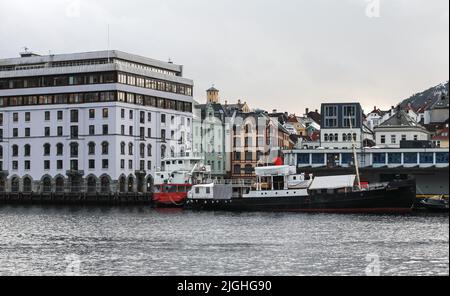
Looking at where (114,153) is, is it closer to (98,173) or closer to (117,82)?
(98,173)

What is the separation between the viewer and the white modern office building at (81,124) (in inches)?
5709

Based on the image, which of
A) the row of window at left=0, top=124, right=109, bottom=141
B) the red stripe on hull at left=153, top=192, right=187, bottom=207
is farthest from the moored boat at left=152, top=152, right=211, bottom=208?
the row of window at left=0, top=124, right=109, bottom=141

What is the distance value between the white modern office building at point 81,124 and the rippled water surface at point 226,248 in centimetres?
6701

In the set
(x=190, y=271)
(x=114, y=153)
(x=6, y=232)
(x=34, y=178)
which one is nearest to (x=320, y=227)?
(x=6, y=232)

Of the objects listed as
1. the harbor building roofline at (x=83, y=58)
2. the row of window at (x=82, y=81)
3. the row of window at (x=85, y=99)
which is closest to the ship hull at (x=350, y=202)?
the row of window at (x=85, y=99)

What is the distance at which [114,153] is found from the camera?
5645 inches

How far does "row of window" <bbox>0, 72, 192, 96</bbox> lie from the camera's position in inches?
5758

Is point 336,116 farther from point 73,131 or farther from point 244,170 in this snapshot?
point 73,131

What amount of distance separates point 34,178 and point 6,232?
8361 centimetres

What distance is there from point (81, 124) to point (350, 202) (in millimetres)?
68605

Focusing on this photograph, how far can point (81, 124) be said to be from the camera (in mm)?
147375

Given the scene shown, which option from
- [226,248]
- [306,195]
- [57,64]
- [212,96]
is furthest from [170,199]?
[212,96]

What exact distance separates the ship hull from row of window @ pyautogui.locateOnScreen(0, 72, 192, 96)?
2109 inches

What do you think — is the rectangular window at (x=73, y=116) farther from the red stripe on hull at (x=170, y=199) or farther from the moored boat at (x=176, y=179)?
the red stripe on hull at (x=170, y=199)
